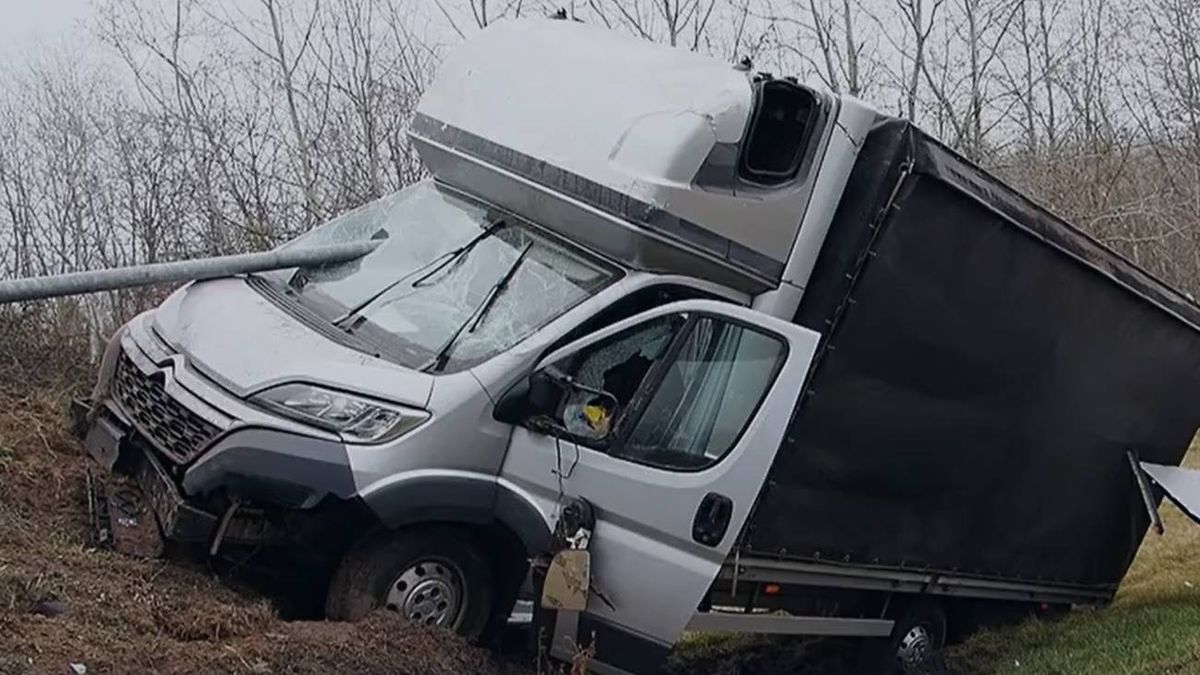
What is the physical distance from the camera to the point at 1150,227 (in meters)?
21.3

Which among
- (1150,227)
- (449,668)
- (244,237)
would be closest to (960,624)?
(449,668)

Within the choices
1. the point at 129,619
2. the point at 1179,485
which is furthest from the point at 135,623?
the point at 1179,485

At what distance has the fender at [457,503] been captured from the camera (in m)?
4.55

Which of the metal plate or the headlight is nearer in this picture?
the headlight

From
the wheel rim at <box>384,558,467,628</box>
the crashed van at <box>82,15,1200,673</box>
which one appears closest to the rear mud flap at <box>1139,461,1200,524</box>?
the crashed van at <box>82,15,1200,673</box>

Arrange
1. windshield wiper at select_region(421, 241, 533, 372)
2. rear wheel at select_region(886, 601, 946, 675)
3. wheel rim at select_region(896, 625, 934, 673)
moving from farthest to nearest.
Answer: wheel rim at select_region(896, 625, 934, 673), rear wheel at select_region(886, 601, 946, 675), windshield wiper at select_region(421, 241, 533, 372)

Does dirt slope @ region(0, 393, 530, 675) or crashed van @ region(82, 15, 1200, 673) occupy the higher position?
crashed van @ region(82, 15, 1200, 673)

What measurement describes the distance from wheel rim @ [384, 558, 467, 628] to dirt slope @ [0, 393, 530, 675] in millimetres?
189

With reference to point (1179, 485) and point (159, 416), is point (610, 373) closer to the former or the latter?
point (159, 416)

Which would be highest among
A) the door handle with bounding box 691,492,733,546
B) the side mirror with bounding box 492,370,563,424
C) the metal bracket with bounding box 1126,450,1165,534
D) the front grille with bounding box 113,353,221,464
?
the metal bracket with bounding box 1126,450,1165,534

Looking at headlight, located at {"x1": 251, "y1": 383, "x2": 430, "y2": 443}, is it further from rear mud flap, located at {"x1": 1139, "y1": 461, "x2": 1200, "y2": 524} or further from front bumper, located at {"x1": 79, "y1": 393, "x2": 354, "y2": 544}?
rear mud flap, located at {"x1": 1139, "y1": 461, "x2": 1200, "y2": 524}

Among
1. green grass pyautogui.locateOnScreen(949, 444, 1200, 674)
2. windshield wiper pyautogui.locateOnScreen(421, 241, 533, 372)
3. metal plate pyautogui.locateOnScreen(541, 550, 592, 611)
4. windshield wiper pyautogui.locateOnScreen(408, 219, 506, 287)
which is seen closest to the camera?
metal plate pyautogui.locateOnScreen(541, 550, 592, 611)

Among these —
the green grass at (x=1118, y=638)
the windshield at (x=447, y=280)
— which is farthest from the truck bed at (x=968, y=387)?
the windshield at (x=447, y=280)

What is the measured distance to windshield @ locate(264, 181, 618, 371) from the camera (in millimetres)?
5098
